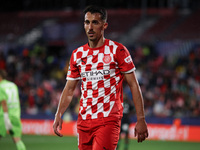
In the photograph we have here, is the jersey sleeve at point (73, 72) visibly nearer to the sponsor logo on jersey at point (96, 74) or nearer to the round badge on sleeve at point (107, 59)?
the sponsor logo on jersey at point (96, 74)

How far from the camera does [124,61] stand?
16.0 ft

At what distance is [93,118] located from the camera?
4934 millimetres

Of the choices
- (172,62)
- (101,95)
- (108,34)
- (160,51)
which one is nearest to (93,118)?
(101,95)

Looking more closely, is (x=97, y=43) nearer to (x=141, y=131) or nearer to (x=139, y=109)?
(x=139, y=109)

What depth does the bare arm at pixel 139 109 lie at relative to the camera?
4680 mm

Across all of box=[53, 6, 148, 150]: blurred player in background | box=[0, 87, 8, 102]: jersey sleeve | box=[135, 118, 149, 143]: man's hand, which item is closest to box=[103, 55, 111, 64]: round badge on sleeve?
box=[53, 6, 148, 150]: blurred player in background

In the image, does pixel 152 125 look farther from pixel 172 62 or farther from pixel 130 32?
pixel 130 32

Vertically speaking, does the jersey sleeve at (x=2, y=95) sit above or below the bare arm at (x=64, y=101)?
below

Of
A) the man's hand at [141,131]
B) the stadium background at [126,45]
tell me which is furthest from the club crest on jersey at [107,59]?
the stadium background at [126,45]

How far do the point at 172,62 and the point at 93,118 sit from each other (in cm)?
1513

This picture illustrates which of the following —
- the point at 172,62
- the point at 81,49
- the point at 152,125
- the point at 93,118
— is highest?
the point at 81,49

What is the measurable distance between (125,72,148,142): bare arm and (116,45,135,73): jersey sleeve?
7 centimetres

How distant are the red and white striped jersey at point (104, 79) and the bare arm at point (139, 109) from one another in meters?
0.13

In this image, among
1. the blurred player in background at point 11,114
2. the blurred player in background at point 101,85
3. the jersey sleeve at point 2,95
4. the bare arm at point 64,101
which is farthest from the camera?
the blurred player in background at point 11,114
